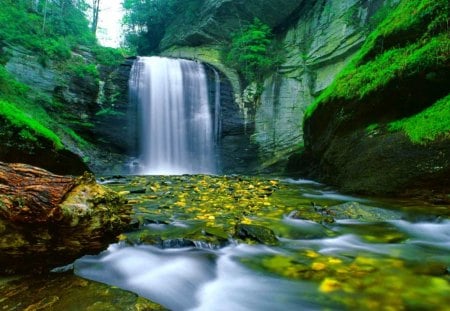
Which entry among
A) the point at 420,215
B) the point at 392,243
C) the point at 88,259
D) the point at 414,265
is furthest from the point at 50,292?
the point at 420,215

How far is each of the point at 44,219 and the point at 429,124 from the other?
5771 mm

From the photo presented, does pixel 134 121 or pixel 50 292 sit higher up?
pixel 134 121

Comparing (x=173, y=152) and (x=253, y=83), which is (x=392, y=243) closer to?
(x=173, y=152)

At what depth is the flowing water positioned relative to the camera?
7.10 ft

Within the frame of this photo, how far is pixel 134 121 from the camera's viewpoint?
16078mm

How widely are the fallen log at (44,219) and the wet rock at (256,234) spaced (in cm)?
138

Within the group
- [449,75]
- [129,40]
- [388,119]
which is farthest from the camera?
[129,40]

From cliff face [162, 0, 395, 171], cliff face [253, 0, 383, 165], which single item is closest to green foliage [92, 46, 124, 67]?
cliff face [162, 0, 395, 171]

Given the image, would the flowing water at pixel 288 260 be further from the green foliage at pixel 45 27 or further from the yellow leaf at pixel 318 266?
the green foliage at pixel 45 27

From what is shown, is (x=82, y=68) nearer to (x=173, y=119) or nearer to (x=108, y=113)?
(x=108, y=113)

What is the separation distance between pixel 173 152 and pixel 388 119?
11.2m

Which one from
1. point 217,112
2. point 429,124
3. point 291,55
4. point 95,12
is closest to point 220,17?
point 291,55

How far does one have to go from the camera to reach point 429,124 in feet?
17.6

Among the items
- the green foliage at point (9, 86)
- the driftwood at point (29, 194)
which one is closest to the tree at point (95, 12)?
the green foliage at point (9, 86)
